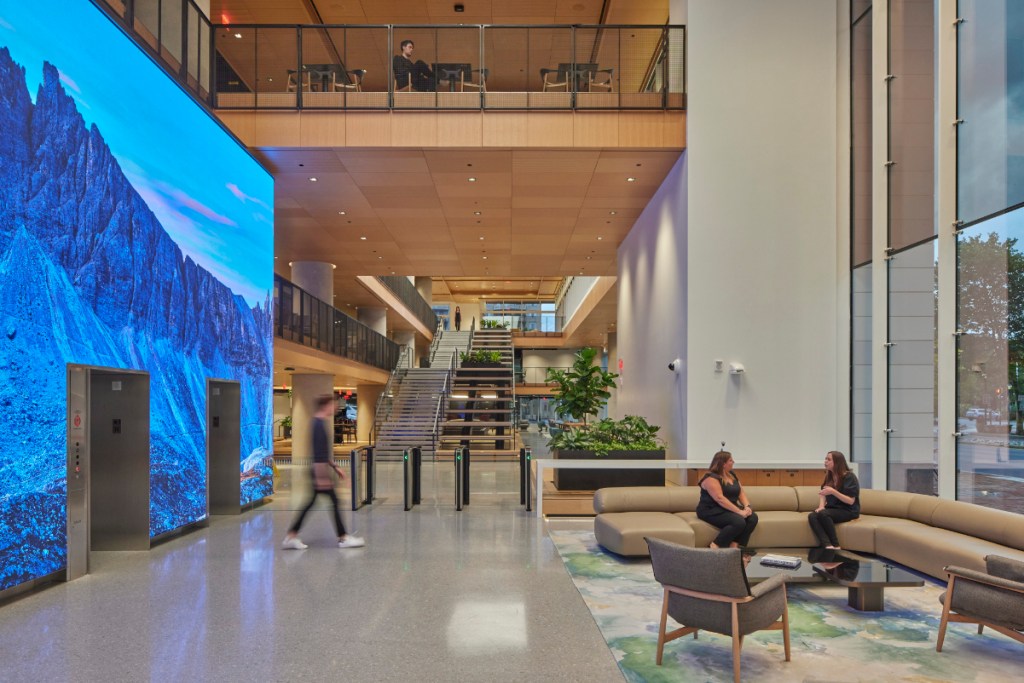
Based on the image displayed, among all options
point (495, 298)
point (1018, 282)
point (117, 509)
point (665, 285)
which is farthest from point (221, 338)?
point (495, 298)

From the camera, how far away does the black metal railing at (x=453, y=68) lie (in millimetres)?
9992

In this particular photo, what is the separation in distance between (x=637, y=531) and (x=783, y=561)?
160 centimetres

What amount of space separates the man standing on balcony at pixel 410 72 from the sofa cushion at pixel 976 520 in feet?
26.2

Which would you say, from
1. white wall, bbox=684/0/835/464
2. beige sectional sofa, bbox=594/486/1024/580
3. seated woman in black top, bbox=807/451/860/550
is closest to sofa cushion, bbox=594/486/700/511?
beige sectional sofa, bbox=594/486/1024/580

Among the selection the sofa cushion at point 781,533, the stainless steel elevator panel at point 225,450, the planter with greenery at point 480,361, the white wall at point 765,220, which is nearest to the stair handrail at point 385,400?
the planter with greenery at point 480,361

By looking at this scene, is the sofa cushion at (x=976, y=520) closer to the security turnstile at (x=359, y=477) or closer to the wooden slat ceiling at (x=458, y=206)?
A: the wooden slat ceiling at (x=458, y=206)

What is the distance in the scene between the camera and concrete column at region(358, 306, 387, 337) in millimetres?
27500

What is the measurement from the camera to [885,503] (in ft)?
25.5

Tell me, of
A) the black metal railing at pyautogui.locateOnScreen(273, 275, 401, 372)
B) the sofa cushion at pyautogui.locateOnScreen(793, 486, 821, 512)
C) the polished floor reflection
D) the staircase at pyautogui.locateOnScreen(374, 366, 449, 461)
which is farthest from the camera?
the staircase at pyautogui.locateOnScreen(374, 366, 449, 461)

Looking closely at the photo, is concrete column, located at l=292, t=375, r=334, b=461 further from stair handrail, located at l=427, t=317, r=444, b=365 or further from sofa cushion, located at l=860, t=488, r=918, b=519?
sofa cushion, located at l=860, t=488, r=918, b=519

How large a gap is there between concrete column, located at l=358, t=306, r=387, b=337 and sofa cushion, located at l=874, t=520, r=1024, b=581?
882 inches

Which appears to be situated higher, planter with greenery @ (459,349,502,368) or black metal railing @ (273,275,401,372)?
black metal railing @ (273,275,401,372)

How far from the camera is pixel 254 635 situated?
15.8 ft

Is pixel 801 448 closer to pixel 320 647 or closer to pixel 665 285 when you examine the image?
pixel 665 285
